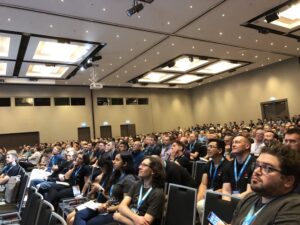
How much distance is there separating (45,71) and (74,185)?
36.5 ft

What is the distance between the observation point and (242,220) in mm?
1649

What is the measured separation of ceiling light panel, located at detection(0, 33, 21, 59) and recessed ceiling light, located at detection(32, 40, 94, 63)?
78 centimetres

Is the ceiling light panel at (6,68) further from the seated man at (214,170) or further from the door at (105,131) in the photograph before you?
the seated man at (214,170)

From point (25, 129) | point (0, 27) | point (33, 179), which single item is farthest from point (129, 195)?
point (25, 129)

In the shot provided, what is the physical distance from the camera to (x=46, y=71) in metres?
14.7

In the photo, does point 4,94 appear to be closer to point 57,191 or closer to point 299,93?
point 57,191

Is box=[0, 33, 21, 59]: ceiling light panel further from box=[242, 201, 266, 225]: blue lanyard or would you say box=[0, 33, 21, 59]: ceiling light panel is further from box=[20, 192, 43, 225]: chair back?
box=[242, 201, 266, 225]: blue lanyard

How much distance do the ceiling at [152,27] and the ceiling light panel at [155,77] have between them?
3018 mm

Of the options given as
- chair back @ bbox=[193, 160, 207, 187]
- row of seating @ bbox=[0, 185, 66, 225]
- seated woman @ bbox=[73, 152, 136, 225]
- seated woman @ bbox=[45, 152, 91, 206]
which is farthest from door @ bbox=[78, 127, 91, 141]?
seated woman @ bbox=[73, 152, 136, 225]

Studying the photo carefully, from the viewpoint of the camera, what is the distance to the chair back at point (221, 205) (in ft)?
6.94

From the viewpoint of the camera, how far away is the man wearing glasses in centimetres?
146

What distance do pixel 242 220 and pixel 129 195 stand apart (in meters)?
1.51

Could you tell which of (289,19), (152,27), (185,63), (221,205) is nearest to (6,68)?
(152,27)

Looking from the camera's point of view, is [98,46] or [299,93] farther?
[299,93]
